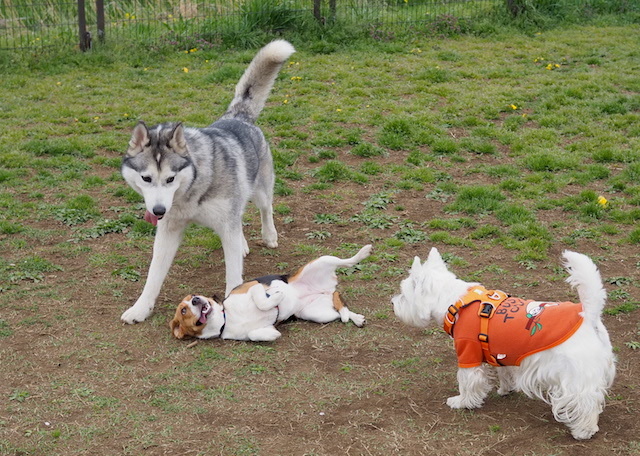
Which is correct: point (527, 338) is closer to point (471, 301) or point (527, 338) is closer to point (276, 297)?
point (471, 301)

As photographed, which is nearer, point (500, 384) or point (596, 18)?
point (500, 384)

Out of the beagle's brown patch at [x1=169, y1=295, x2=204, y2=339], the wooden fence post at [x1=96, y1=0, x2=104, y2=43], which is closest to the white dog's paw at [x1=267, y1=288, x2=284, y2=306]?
the beagle's brown patch at [x1=169, y1=295, x2=204, y2=339]

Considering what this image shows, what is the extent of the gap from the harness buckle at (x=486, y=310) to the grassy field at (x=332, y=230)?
2.00ft

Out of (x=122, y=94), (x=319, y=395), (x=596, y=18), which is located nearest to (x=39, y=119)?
(x=122, y=94)

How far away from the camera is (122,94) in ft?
34.6

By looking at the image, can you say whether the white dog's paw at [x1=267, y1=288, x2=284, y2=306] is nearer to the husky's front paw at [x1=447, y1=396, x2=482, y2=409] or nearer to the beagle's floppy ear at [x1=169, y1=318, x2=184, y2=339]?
the beagle's floppy ear at [x1=169, y1=318, x2=184, y2=339]

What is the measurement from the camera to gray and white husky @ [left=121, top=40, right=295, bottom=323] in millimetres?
5128

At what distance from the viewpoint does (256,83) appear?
6.77 m

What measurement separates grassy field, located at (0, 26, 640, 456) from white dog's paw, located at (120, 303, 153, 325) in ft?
0.24

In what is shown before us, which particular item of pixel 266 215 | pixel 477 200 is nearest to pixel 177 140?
pixel 266 215

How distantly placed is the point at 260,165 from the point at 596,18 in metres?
9.69

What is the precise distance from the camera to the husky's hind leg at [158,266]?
17.7 ft

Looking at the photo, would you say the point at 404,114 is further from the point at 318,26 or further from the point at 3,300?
the point at 3,300

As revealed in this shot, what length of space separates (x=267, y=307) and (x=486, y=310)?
1.64 meters
